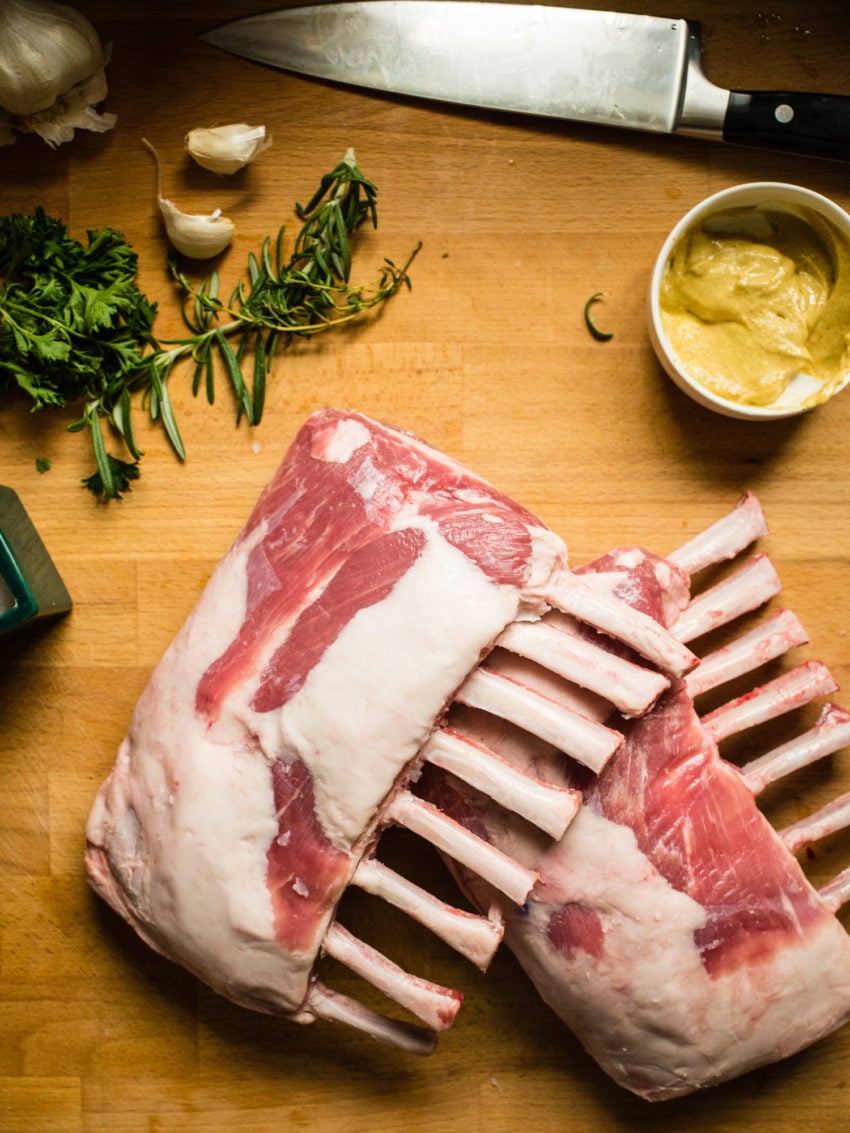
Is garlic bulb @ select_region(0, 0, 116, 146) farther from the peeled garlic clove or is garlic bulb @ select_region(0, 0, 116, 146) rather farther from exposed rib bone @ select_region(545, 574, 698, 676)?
exposed rib bone @ select_region(545, 574, 698, 676)

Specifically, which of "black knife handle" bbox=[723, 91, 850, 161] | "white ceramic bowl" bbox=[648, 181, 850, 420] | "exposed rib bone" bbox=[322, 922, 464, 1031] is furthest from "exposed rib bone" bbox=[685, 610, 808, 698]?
"black knife handle" bbox=[723, 91, 850, 161]

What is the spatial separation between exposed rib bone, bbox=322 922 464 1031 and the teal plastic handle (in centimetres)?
84

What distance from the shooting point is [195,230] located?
88.2 inches

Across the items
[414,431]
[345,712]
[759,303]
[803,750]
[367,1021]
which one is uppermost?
[759,303]

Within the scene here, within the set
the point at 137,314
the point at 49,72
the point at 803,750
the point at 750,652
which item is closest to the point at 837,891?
the point at 803,750

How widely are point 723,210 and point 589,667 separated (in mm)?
1060

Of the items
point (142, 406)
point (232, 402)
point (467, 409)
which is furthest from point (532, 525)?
point (142, 406)

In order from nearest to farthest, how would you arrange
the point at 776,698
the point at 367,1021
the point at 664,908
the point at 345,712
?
the point at 345,712 → the point at 664,908 → the point at 367,1021 → the point at 776,698

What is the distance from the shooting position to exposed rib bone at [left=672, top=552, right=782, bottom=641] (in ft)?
7.13

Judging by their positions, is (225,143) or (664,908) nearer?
(664,908)

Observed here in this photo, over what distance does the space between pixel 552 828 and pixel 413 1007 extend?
46 cm

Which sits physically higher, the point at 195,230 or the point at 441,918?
the point at 195,230

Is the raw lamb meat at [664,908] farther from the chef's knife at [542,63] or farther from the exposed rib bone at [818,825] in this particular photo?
the chef's knife at [542,63]

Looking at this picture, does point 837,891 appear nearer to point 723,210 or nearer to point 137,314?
point 723,210
